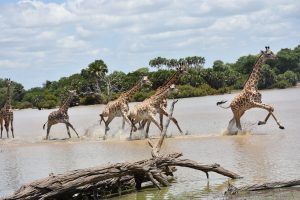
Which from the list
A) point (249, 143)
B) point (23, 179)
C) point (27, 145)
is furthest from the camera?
point (27, 145)

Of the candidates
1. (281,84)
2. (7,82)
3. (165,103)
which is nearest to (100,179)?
(165,103)

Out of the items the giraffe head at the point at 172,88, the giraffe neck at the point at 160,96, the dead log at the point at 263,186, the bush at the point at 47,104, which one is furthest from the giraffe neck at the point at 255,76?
the bush at the point at 47,104

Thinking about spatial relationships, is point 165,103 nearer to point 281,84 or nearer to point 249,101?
point 249,101

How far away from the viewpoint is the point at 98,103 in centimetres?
6059

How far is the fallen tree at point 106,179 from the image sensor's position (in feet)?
31.7

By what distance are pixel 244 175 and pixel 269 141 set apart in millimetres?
5333

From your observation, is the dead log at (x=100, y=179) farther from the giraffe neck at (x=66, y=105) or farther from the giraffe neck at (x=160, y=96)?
the giraffe neck at (x=66, y=105)

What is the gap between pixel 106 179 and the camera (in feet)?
34.2

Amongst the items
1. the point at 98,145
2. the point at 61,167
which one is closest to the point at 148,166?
the point at 61,167

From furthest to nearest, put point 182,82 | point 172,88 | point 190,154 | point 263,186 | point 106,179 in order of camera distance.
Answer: point 182,82 < point 172,88 < point 190,154 < point 106,179 < point 263,186

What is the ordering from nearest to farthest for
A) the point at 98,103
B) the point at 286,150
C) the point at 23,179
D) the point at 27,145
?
the point at 23,179 < the point at 286,150 < the point at 27,145 < the point at 98,103

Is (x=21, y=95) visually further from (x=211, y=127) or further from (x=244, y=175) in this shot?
(x=244, y=175)

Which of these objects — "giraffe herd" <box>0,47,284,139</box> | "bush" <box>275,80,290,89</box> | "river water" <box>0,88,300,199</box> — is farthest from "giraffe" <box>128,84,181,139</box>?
"bush" <box>275,80,290,89</box>

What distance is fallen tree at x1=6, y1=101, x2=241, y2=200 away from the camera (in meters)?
9.67
